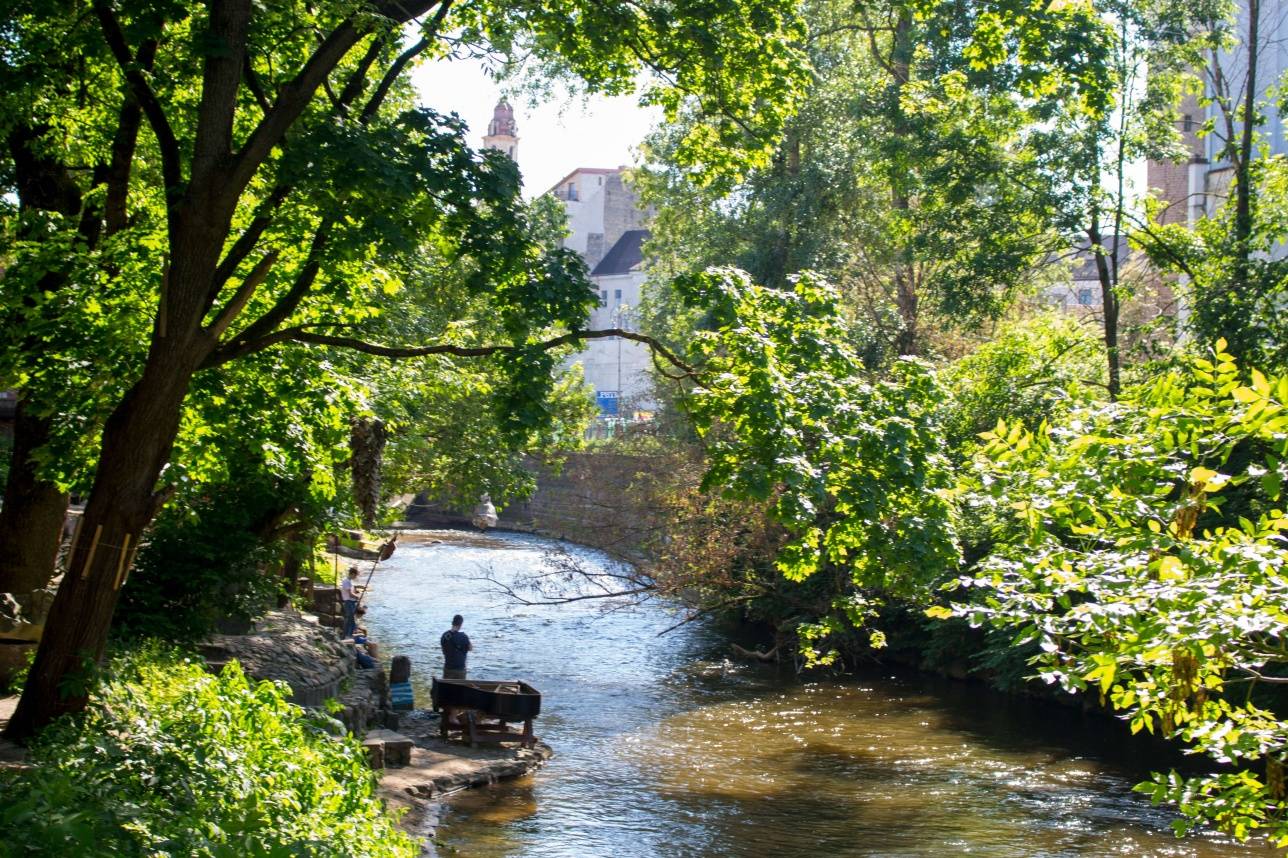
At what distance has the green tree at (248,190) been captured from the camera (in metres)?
10.1

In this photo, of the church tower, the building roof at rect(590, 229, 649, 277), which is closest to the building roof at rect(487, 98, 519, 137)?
the church tower

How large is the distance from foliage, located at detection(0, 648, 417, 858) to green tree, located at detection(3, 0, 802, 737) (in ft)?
3.33

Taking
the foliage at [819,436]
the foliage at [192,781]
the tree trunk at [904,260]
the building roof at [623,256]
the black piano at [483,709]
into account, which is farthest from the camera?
the building roof at [623,256]

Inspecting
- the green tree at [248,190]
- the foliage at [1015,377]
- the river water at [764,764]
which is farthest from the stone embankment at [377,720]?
the foliage at [1015,377]

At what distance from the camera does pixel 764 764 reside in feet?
66.5

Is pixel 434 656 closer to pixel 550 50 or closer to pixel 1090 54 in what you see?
pixel 550 50

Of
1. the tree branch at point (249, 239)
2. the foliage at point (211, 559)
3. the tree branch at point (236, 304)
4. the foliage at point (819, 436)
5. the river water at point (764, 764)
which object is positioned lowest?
the river water at point (764, 764)

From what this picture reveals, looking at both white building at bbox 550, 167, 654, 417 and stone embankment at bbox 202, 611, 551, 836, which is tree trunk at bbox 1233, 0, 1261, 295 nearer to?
stone embankment at bbox 202, 611, 551, 836

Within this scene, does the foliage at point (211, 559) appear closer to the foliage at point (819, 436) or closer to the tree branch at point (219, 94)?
the tree branch at point (219, 94)

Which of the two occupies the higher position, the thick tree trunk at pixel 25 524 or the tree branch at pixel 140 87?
the tree branch at pixel 140 87

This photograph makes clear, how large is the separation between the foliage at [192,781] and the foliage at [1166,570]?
4292 millimetres

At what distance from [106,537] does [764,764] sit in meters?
12.6

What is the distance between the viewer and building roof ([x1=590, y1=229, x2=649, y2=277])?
86.6 m

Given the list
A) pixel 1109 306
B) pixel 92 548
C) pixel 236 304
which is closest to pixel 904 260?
pixel 1109 306
